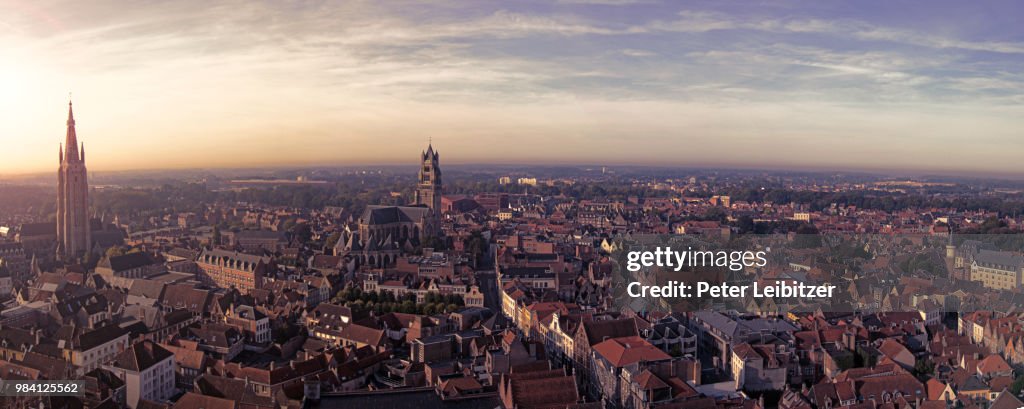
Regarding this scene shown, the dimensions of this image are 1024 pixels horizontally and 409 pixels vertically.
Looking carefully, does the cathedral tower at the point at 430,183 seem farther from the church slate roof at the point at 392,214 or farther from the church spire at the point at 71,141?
the church spire at the point at 71,141

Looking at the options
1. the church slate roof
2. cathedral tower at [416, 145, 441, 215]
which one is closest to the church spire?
the church slate roof

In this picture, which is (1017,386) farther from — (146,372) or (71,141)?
(71,141)

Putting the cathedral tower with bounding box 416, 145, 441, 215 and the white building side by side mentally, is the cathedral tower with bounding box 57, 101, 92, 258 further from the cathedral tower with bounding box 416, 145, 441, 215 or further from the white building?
the white building

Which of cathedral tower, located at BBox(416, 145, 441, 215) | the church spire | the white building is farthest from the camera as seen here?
cathedral tower, located at BBox(416, 145, 441, 215)

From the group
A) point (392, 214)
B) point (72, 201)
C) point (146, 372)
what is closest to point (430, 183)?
point (392, 214)

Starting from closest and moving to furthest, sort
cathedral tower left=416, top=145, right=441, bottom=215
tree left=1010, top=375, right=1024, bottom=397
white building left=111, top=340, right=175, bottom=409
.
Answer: tree left=1010, top=375, right=1024, bottom=397 → white building left=111, top=340, right=175, bottom=409 → cathedral tower left=416, top=145, right=441, bottom=215

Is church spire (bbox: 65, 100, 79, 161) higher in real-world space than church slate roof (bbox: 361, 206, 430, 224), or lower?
higher
